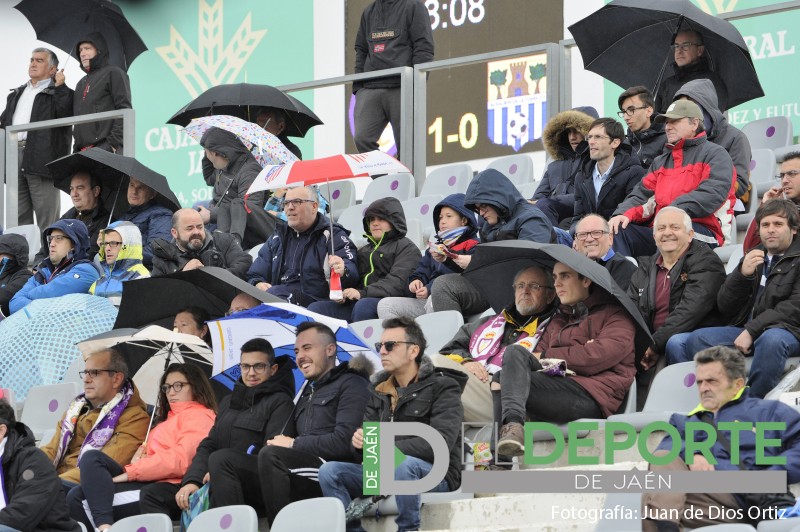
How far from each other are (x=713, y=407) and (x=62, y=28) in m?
8.04

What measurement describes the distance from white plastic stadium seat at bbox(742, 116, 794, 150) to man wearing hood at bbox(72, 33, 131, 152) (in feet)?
15.3

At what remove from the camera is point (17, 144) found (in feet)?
43.7

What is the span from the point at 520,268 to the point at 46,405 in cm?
288

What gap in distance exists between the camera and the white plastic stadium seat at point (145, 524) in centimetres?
727

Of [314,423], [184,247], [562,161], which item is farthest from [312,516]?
[562,161]

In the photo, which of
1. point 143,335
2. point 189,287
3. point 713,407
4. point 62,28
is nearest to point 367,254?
point 189,287

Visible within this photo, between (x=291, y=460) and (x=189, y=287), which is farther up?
(x=189, y=287)

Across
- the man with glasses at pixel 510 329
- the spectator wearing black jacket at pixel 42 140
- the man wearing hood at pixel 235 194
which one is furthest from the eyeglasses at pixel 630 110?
the spectator wearing black jacket at pixel 42 140

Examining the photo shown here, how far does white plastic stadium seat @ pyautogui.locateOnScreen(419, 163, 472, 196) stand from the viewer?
1161 centimetres

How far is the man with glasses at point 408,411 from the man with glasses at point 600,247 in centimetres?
112

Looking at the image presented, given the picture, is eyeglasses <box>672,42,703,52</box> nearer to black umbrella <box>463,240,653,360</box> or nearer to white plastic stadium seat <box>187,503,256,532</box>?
black umbrella <box>463,240,653,360</box>

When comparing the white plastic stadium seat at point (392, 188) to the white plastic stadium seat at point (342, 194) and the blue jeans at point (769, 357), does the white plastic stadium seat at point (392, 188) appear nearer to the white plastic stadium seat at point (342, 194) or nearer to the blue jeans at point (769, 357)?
the white plastic stadium seat at point (342, 194)

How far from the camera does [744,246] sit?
26.3 feet

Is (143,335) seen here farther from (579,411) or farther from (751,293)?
(751,293)
